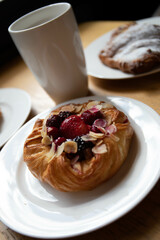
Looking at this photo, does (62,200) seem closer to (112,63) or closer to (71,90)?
(71,90)

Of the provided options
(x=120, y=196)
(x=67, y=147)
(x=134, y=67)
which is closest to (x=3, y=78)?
(x=134, y=67)

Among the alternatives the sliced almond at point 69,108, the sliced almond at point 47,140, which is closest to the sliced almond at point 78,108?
the sliced almond at point 69,108

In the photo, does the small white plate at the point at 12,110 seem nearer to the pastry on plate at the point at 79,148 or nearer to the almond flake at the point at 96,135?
the pastry on plate at the point at 79,148

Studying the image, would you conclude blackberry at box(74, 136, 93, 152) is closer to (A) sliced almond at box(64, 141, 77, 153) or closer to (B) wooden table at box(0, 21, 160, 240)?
(A) sliced almond at box(64, 141, 77, 153)

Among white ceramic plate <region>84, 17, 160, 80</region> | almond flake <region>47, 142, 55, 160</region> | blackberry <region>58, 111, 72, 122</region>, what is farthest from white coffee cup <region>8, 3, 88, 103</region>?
almond flake <region>47, 142, 55, 160</region>

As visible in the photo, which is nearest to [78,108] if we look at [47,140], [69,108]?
[69,108]

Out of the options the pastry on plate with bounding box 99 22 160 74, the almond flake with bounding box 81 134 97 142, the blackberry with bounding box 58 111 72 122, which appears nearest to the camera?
the almond flake with bounding box 81 134 97 142
